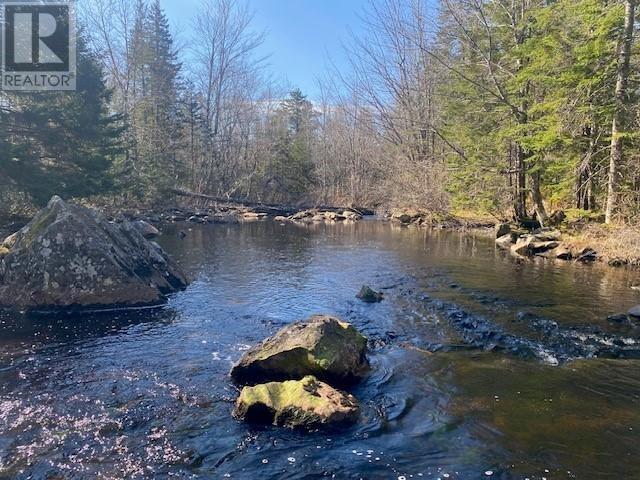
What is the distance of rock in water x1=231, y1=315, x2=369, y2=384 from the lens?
601 centimetres

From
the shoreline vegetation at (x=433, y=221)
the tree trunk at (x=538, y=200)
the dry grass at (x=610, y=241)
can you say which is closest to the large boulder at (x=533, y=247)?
the shoreline vegetation at (x=433, y=221)

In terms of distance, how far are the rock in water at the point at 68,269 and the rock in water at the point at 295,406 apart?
541 centimetres

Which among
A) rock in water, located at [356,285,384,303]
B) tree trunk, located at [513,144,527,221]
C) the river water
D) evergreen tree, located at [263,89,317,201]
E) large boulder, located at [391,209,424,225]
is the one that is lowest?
the river water

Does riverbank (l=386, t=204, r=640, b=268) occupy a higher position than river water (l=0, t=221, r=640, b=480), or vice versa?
riverbank (l=386, t=204, r=640, b=268)

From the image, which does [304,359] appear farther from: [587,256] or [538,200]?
[538,200]

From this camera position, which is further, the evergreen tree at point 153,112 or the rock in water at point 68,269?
the evergreen tree at point 153,112

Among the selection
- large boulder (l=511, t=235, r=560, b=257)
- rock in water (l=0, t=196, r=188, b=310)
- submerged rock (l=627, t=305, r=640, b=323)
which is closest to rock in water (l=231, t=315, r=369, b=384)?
rock in water (l=0, t=196, r=188, b=310)

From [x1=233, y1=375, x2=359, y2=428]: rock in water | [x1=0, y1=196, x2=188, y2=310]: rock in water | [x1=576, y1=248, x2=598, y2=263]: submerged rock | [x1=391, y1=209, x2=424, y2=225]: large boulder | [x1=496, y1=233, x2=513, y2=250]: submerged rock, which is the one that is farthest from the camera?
[x1=391, y1=209, x2=424, y2=225]: large boulder

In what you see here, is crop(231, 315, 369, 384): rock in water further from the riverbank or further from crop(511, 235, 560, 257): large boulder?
crop(511, 235, 560, 257): large boulder

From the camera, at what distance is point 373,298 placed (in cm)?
1049

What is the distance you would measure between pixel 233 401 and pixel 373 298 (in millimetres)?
5460

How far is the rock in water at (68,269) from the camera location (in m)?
9.12

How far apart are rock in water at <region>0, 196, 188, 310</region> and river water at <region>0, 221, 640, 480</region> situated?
0.59 meters

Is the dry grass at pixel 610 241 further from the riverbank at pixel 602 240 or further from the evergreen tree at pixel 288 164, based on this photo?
the evergreen tree at pixel 288 164
